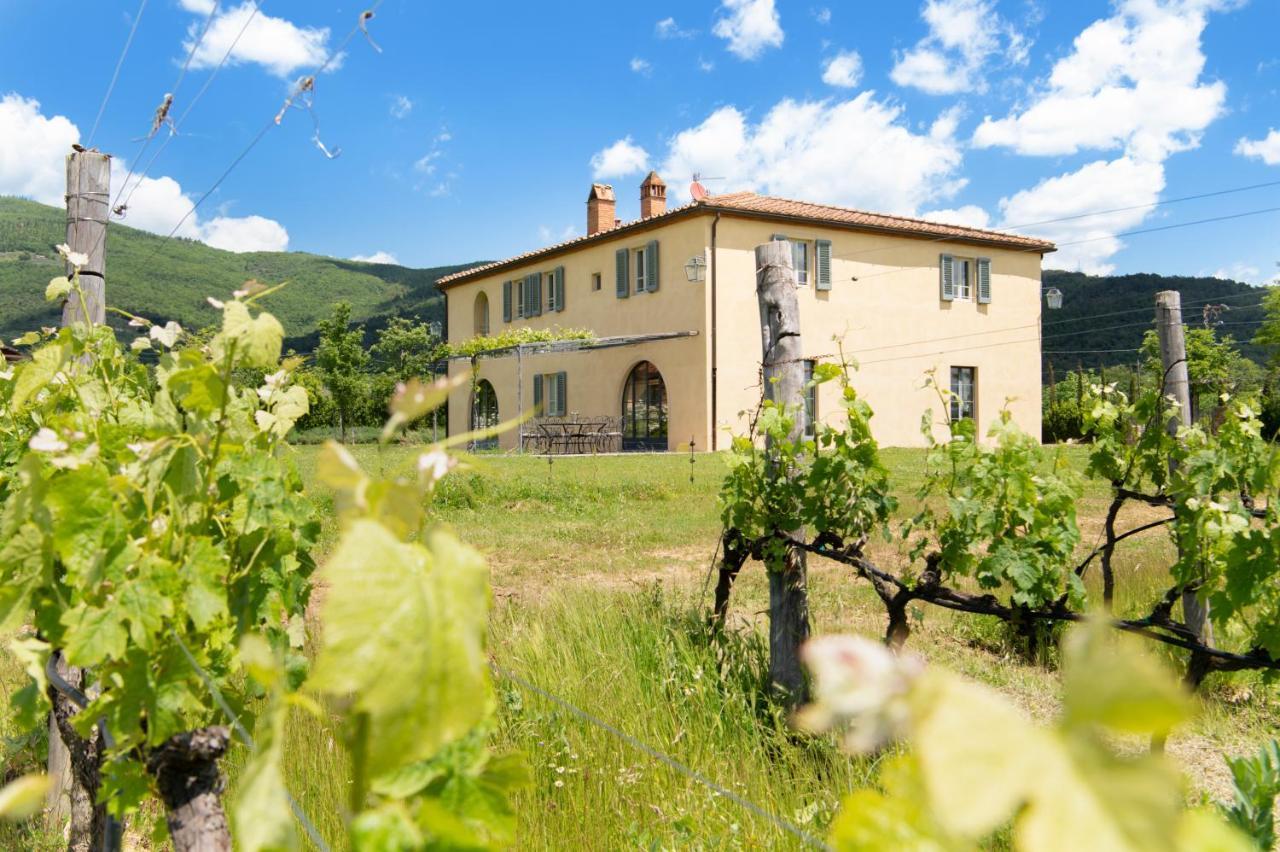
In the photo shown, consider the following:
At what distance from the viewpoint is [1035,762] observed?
0.72ft

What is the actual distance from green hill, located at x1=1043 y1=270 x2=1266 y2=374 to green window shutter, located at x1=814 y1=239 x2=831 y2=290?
2726 cm

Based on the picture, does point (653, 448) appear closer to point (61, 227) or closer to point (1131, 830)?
point (1131, 830)

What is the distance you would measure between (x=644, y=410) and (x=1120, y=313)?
32.4m

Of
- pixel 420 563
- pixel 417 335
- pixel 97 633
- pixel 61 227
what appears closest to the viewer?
pixel 420 563

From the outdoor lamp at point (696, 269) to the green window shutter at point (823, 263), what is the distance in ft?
8.87

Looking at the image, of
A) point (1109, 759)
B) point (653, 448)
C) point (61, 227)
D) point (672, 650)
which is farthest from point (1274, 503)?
point (61, 227)

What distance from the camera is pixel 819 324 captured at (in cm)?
1870

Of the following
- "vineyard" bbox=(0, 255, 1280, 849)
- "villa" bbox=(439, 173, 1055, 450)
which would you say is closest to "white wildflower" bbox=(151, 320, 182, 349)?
"vineyard" bbox=(0, 255, 1280, 849)

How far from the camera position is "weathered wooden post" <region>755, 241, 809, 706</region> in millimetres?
3266

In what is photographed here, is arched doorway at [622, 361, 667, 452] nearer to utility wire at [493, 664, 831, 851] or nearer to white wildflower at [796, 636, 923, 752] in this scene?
utility wire at [493, 664, 831, 851]

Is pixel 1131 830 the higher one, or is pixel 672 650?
pixel 1131 830

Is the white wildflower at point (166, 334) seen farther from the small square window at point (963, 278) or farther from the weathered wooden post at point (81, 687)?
the small square window at point (963, 278)

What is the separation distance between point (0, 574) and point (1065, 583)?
332 cm

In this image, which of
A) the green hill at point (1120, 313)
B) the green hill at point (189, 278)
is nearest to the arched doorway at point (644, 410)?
the green hill at point (1120, 313)
